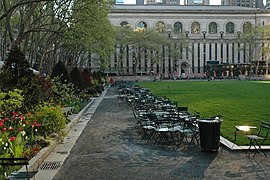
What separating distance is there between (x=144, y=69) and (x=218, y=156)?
110965 millimetres

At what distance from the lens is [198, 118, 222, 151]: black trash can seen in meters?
11.2

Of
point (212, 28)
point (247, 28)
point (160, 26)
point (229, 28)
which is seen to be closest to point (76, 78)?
point (247, 28)

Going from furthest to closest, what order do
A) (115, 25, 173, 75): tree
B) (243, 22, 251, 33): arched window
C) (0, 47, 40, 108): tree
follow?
1. (243, 22, 251, 33): arched window
2. (115, 25, 173, 75): tree
3. (0, 47, 40, 108): tree

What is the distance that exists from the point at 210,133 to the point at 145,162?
245 cm

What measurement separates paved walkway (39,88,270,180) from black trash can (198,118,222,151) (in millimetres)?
264

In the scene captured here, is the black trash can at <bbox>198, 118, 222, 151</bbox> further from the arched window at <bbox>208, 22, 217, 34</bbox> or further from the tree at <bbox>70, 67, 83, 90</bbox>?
the arched window at <bbox>208, 22, 217, 34</bbox>

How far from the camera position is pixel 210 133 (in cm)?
1122

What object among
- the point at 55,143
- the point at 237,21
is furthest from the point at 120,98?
the point at 237,21

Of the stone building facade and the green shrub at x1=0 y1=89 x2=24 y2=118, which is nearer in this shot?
the green shrub at x1=0 y1=89 x2=24 y2=118

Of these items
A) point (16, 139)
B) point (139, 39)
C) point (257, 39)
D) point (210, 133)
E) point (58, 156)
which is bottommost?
point (58, 156)

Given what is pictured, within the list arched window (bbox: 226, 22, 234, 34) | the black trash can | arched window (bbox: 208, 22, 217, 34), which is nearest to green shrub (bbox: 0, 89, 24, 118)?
the black trash can

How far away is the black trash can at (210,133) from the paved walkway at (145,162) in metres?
0.26

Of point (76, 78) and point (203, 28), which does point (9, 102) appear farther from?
point (203, 28)

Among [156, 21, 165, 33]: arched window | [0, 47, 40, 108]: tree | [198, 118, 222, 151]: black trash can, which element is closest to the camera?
[198, 118, 222, 151]: black trash can
